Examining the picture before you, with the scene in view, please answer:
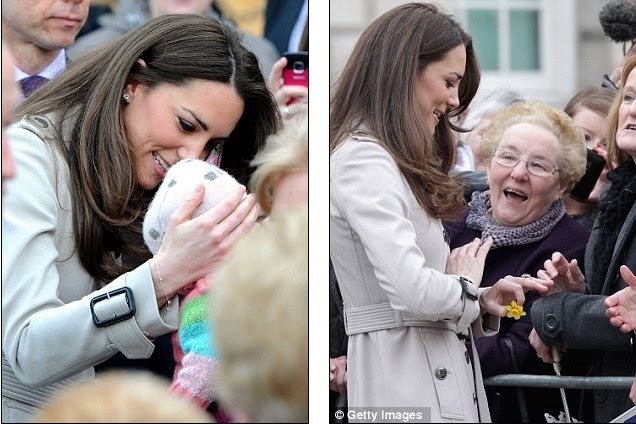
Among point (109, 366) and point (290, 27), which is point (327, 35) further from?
point (109, 366)

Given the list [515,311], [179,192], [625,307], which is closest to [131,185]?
[179,192]

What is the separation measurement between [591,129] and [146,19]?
1171 millimetres

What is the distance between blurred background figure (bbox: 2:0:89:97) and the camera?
9.96 ft

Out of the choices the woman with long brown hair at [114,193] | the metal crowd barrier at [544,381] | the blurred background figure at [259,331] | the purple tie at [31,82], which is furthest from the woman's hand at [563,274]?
the purple tie at [31,82]

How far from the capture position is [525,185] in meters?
3.01

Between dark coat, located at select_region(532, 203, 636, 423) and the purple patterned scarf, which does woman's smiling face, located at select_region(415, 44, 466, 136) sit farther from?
dark coat, located at select_region(532, 203, 636, 423)

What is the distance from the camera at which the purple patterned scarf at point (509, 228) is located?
3008 mm

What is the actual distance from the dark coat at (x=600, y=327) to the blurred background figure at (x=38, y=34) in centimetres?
138

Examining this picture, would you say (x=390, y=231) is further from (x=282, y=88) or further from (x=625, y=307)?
(x=625, y=307)

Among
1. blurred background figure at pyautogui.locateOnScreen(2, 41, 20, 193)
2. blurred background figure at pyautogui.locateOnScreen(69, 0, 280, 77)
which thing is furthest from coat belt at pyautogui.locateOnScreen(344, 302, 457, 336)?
blurred background figure at pyautogui.locateOnScreen(2, 41, 20, 193)

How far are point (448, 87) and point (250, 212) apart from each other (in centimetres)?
62

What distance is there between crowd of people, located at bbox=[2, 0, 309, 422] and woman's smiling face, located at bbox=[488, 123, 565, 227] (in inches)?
20.4

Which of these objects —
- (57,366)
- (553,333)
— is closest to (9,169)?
(57,366)

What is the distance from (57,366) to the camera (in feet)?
8.68
